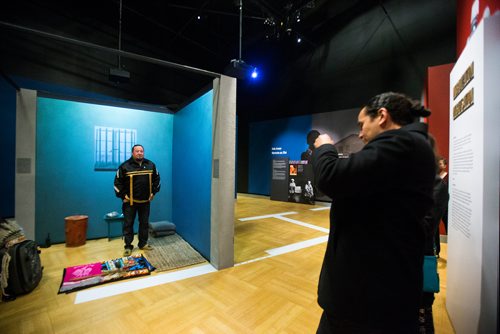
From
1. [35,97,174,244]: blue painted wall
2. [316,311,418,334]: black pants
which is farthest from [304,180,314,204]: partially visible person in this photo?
[316,311,418,334]: black pants

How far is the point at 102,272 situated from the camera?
262cm

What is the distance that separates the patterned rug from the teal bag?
2.46 m

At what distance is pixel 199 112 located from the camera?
340 cm

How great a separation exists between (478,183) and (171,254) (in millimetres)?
3310

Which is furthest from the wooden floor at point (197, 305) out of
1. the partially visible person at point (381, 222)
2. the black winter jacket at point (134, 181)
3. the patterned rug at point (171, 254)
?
the partially visible person at point (381, 222)

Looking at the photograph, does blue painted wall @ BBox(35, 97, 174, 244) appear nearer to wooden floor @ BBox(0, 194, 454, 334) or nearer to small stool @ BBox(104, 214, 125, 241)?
small stool @ BBox(104, 214, 125, 241)

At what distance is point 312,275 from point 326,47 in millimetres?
7188

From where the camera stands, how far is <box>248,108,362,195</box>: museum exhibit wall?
706 centimetres

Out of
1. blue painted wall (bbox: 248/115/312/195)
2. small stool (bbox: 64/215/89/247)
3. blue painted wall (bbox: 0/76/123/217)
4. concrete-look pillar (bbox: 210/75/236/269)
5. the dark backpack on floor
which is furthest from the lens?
blue painted wall (bbox: 248/115/312/195)

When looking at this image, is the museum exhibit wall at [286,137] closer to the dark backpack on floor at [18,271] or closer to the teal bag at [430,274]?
the teal bag at [430,274]

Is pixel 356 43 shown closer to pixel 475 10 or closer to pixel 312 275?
pixel 475 10

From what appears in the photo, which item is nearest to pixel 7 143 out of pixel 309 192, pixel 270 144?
pixel 270 144

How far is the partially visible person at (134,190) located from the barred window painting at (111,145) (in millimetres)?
841

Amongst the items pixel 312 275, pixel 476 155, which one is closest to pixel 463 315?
pixel 476 155
